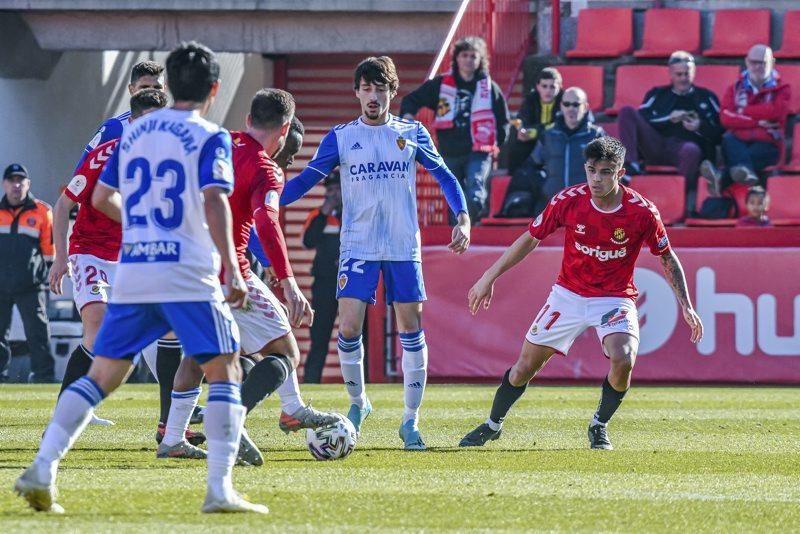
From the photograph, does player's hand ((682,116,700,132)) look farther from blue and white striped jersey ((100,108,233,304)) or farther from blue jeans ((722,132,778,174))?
blue and white striped jersey ((100,108,233,304))

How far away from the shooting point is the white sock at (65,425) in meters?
5.65

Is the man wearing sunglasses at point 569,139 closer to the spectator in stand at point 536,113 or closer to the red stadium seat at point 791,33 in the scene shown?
the spectator in stand at point 536,113

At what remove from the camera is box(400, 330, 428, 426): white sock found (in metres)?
8.95

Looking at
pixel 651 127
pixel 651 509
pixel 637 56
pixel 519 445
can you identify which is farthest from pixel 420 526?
pixel 637 56

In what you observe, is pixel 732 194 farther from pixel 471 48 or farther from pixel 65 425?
pixel 65 425

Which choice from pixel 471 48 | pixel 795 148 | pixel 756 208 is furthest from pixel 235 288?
pixel 795 148

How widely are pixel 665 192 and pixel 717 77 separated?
8.45 feet

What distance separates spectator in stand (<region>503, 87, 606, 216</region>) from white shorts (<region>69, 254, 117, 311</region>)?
25.2 feet

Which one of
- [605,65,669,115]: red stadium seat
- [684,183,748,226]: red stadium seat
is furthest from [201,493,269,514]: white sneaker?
[605,65,669,115]: red stadium seat

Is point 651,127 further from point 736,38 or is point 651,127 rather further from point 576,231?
point 576,231

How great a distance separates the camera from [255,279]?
7906mm

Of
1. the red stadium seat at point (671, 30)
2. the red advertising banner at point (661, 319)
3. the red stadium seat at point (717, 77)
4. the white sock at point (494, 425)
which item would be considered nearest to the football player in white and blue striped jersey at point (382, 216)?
the white sock at point (494, 425)

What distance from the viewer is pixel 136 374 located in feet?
57.1

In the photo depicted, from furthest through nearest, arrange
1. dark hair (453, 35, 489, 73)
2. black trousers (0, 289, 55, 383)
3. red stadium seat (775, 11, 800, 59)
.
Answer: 1. red stadium seat (775, 11, 800, 59)
2. black trousers (0, 289, 55, 383)
3. dark hair (453, 35, 489, 73)
